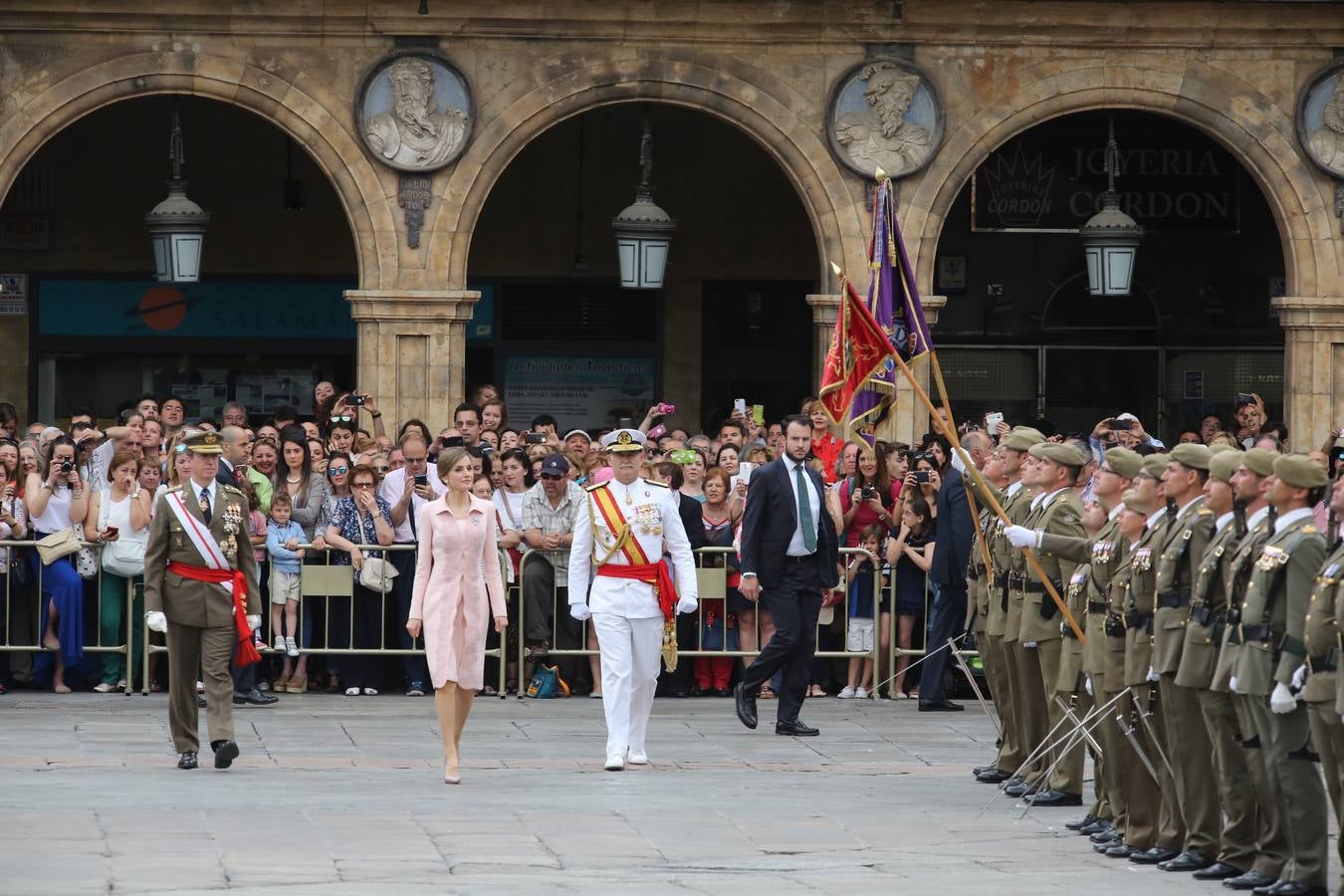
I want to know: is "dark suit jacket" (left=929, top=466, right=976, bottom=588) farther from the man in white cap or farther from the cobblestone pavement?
the man in white cap

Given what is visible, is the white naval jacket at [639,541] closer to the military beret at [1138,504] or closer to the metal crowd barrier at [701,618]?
the metal crowd barrier at [701,618]

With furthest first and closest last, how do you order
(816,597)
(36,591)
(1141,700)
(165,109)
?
(165,109)
(36,591)
(816,597)
(1141,700)

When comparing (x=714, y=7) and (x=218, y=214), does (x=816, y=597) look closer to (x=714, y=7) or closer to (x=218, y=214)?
(x=714, y=7)

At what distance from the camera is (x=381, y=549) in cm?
1602

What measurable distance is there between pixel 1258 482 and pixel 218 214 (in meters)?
15.4

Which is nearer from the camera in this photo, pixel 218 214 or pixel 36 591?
pixel 36 591

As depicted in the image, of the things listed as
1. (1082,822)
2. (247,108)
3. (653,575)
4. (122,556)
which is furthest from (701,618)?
(247,108)

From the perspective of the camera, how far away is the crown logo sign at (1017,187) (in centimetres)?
2361

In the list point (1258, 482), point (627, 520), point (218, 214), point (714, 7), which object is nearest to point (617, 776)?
point (627, 520)

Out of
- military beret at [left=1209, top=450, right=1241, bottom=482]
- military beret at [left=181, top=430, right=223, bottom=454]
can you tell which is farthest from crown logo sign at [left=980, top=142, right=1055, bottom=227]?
military beret at [left=1209, top=450, right=1241, bottom=482]

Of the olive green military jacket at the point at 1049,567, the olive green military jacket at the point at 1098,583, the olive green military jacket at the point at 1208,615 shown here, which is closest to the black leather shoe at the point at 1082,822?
the olive green military jacket at the point at 1098,583

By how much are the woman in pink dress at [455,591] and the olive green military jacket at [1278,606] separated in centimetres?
433

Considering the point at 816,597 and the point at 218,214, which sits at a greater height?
the point at 218,214

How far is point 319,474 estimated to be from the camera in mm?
16391
